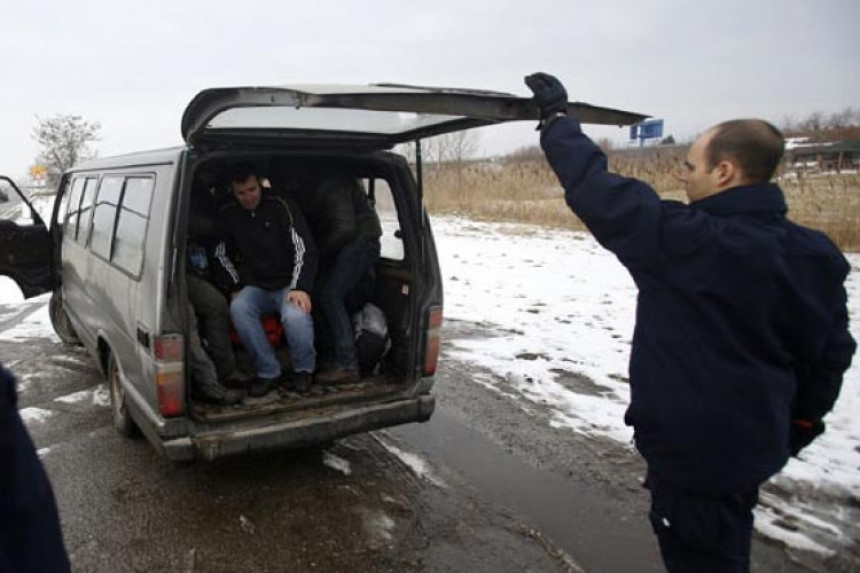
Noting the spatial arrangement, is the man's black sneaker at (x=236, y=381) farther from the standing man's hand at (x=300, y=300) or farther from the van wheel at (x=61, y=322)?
the van wheel at (x=61, y=322)

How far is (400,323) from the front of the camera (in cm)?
429

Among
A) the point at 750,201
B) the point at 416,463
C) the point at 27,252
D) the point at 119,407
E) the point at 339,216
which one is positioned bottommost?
the point at 416,463

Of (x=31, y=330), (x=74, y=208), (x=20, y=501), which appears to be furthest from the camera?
(x=31, y=330)

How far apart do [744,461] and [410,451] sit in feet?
8.76

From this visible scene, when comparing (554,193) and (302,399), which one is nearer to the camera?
(302,399)

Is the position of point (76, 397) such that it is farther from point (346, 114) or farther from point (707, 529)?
point (707, 529)

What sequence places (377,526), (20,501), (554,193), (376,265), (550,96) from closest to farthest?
(20,501) → (550,96) → (377,526) → (376,265) → (554,193)

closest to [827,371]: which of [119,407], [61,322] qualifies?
[119,407]

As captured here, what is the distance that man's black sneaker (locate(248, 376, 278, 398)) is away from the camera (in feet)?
12.4

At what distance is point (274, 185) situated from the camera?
4.68 meters

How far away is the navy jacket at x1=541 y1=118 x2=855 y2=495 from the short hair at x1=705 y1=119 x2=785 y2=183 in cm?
7

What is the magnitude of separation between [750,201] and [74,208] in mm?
5564

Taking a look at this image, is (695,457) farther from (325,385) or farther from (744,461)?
(325,385)

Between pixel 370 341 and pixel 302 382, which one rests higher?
pixel 370 341
